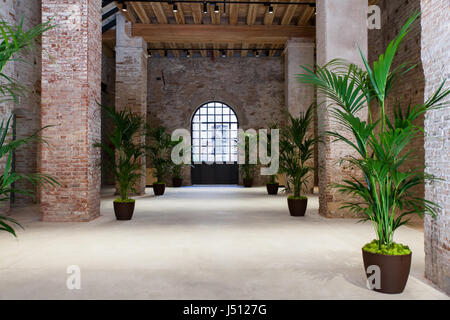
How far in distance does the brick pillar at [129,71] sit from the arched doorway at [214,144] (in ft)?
13.5

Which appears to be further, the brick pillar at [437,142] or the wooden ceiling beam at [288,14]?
the wooden ceiling beam at [288,14]

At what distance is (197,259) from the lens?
349cm

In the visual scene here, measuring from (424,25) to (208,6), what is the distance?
723cm

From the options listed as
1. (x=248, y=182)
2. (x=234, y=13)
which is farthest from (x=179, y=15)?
(x=248, y=182)

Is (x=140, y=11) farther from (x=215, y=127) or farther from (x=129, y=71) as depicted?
(x=215, y=127)

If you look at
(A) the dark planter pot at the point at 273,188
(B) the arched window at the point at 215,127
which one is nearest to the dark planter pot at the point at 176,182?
(B) the arched window at the point at 215,127

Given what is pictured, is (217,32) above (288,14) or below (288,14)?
below

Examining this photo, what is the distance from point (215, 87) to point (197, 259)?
10918mm

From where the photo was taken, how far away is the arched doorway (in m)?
13.8

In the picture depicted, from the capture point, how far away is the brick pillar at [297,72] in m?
10.6

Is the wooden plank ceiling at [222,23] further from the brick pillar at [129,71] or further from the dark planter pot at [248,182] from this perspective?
the dark planter pot at [248,182]

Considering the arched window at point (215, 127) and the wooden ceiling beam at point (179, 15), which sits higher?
the wooden ceiling beam at point (179, 15)

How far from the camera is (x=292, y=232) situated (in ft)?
15.9
